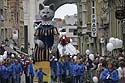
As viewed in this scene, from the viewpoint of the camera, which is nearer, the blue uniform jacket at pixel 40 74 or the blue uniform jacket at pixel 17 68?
the blue uniform jacket at pixel 40 74

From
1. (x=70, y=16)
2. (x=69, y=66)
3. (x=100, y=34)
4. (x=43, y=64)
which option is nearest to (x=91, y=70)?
(x=69, y=66)

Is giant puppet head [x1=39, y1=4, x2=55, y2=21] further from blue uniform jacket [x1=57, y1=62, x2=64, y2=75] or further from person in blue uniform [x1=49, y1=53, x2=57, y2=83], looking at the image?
blue uniform jacket [x1=57, y1=62, x2=64, y2=75]

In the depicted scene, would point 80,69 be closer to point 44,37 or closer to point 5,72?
point 44,37

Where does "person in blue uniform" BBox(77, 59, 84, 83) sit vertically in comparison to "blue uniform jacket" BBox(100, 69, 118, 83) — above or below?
below

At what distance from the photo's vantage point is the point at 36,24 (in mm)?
26500

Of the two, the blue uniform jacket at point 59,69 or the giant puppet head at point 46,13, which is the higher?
the giant puppet head at point 46,13

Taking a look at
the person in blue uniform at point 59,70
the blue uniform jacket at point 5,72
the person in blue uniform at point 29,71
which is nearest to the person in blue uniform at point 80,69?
the person in blue uniform at point 59,70

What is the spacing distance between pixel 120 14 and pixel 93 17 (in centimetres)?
3016

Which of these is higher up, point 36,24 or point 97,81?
point 36,24

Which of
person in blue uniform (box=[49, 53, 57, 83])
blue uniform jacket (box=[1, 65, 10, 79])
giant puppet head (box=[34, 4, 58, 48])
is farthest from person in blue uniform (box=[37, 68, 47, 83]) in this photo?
blue uniform jacket (box=[1, 65, 10, 79])

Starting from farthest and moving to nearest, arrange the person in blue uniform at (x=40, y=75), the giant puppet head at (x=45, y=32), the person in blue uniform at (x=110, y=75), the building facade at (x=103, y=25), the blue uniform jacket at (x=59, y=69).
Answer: the building facade at (x=103, y=25), the blue uniform jacket at (x=59, y=69), the person in blue uniform at (x=40, y=75), the giant puppet head at (x=45, y=32), the person in blue uniform at (x=110, y=75)

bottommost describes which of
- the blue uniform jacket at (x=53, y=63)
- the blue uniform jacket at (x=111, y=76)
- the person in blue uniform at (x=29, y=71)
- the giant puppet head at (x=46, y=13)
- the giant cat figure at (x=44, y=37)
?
the person in blue uniform at (x=29, y=71)

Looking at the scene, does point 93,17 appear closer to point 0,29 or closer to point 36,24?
point 0,29

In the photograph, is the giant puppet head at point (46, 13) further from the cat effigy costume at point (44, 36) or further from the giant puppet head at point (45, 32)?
the cat effigy costume at point (44, 36)
